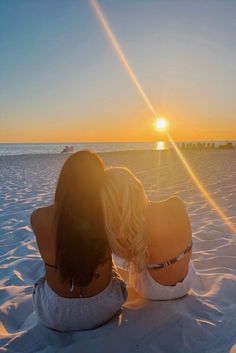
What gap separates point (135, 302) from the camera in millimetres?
3225

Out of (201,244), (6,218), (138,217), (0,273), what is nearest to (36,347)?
(138,217)

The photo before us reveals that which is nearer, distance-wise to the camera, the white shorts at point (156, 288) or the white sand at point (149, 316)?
the white sand at point (149, 316)

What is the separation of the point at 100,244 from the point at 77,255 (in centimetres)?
18

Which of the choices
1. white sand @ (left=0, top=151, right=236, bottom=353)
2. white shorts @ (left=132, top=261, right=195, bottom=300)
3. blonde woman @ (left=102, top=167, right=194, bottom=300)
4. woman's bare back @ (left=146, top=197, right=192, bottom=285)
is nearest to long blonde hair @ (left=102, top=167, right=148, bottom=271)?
blonde woman @ (left=102, top=167, right=194, bottom=300)

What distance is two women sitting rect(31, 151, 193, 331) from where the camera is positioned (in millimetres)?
2480

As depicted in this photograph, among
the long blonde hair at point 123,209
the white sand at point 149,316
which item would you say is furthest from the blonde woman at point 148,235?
the white sand at point 149,316

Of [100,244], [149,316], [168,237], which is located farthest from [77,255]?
[149,316]

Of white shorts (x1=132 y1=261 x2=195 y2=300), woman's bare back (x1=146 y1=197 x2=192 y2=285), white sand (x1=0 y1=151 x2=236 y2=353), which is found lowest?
white sand (x1=0 y1=151 x2=236 y2=353)

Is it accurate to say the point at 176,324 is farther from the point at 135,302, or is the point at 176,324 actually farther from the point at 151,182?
the point at 151,182

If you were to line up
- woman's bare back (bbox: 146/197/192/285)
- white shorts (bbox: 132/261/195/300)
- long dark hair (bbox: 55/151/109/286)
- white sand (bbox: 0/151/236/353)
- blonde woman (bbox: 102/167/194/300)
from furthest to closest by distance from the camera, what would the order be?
white shorts (bbox: 132/261/195/300) < woman's bare back (bbox: 146/197/192/285) < white sand (bbox: 0/151/236/353) < blonde woman (bbox: 102/167/194/300) < long dark hair (bbox: 55/151/109/286)

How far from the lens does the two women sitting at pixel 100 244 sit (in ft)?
8.14

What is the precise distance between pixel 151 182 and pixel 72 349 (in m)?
8.95

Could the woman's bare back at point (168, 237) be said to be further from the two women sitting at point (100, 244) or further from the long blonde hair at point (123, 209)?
the long blonde hair at point (123, 209)

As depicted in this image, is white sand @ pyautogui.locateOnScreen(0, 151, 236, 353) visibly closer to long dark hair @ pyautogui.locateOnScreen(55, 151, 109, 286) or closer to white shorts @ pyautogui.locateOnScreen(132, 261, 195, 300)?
white shorts @ pyautogui.locateOnScreen(132, 261, 195, 300)
